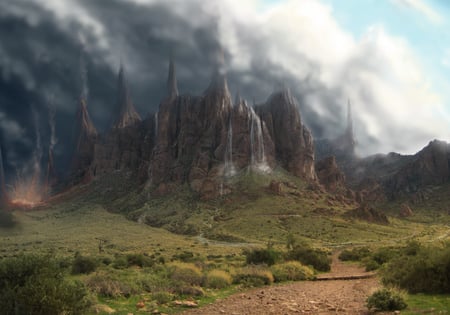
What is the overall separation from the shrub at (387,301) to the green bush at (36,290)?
1085 centimetres

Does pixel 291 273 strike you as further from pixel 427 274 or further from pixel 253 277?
pixel 427 274

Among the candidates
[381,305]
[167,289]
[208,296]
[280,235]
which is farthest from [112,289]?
[280,235]

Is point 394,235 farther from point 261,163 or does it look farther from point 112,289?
point 112,289

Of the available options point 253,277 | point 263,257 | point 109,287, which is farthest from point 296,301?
point 263,257

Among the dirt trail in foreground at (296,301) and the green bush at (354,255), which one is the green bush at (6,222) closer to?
the green bush at (354,255)

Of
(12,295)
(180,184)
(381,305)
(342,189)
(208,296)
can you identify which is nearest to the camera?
(12,295)

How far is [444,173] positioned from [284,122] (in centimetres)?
7643

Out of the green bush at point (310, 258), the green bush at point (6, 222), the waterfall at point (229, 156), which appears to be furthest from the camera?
the waterfall at point (229, 156)

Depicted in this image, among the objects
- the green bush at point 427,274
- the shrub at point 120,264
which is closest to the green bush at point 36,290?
the green bush at point 427,274

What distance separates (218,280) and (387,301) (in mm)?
11336

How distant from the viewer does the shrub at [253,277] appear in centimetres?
2652

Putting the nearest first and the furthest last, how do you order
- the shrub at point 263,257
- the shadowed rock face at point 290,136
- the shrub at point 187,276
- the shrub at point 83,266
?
the shrub at point 187,276
the shrub at point 83,266
the shrub at point 263,257
the shadowed rock face at point 290,136

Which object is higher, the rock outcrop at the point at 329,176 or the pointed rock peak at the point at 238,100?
the pointed rock peak at the point at 238,100

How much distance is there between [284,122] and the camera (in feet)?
631
